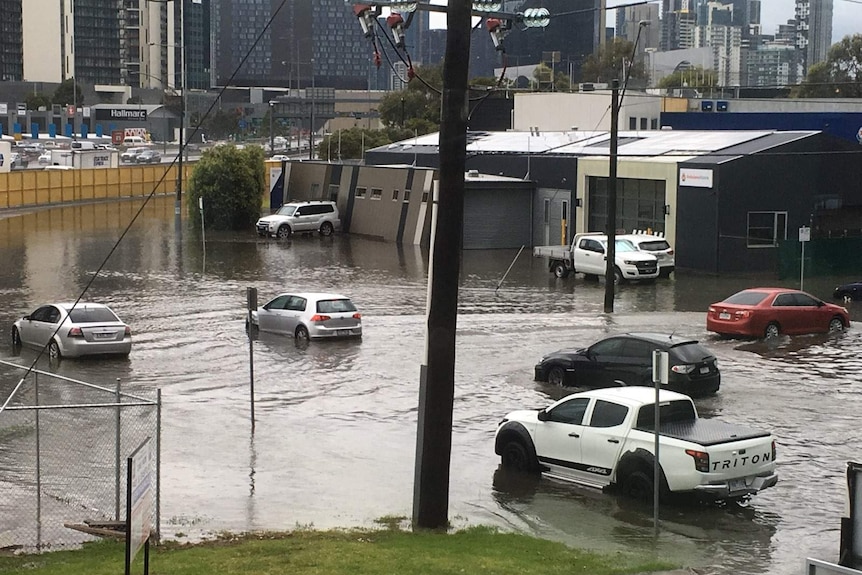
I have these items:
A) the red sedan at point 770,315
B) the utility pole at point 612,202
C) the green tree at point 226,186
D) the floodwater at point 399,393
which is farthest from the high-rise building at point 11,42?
the red sedan at point 770,315

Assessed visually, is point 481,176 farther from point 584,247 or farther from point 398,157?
point 584,247

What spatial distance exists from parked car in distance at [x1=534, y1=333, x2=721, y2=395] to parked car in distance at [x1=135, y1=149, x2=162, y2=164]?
3416 inches

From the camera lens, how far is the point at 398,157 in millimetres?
69562

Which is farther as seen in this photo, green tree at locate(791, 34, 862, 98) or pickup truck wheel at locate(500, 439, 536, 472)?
green tree at locate(791, 34, 862, 98)

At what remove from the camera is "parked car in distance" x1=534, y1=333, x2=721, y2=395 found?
23094 millimetres

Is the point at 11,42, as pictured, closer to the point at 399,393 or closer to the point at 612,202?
the point at 612,202

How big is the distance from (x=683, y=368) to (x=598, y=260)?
68.5 ft

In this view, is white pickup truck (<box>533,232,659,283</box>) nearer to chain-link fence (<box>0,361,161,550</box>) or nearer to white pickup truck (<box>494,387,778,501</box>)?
chain-link fence (<box>0,361,161,550</box>)

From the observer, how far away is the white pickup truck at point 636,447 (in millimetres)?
15219

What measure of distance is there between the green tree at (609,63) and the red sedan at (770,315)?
111 metres

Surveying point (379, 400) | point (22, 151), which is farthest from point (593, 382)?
point (22, 151)

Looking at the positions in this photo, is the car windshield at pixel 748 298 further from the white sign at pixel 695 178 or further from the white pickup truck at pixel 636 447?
the white sign at pixel 695 178

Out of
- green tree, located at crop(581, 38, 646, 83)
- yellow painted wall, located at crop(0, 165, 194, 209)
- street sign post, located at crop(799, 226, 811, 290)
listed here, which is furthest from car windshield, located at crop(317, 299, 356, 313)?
green tree, located at crop(581, 38, 646, 83)

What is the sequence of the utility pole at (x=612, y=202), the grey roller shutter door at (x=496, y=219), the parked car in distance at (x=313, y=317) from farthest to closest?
the grey roller shutter door at (x=496, y=219) < the utility pole at (x=612, y=202) < the parked car in distance at (x=313, y=317)
